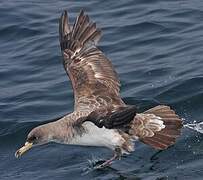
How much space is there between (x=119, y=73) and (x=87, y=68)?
1.59 metres

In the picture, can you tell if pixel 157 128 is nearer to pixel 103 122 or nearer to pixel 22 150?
pixel 103 122

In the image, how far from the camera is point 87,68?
9.63 meters

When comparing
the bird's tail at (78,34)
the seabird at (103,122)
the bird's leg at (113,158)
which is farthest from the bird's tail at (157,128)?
the bird's tail at (78,34)

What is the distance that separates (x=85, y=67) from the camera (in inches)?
381

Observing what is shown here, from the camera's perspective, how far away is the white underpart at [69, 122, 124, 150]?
26.0 ft

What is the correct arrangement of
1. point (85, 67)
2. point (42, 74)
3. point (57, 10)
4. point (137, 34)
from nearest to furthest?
point (85, 67) → point (42, 74) → point (137, 34) → point (57, 10)

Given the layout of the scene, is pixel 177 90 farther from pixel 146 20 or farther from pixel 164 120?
pixel 146 20

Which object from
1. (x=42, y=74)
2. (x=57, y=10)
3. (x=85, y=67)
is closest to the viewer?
(x=85, y=67)

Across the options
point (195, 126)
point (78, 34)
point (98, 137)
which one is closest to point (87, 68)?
point (78, 34)

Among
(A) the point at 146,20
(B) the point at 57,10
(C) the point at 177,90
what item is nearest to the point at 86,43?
(C) the point at 177,90

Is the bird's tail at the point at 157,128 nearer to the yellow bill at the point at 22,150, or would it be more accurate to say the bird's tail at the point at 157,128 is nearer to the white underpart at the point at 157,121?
the white underpart at the point at 157,121

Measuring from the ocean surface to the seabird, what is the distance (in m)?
0.35

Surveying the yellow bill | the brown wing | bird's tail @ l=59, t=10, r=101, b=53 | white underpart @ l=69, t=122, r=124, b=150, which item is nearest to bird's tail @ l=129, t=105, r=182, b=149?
white underpart @ l=69, t=122, r=124, b=150

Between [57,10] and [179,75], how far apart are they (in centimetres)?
457
